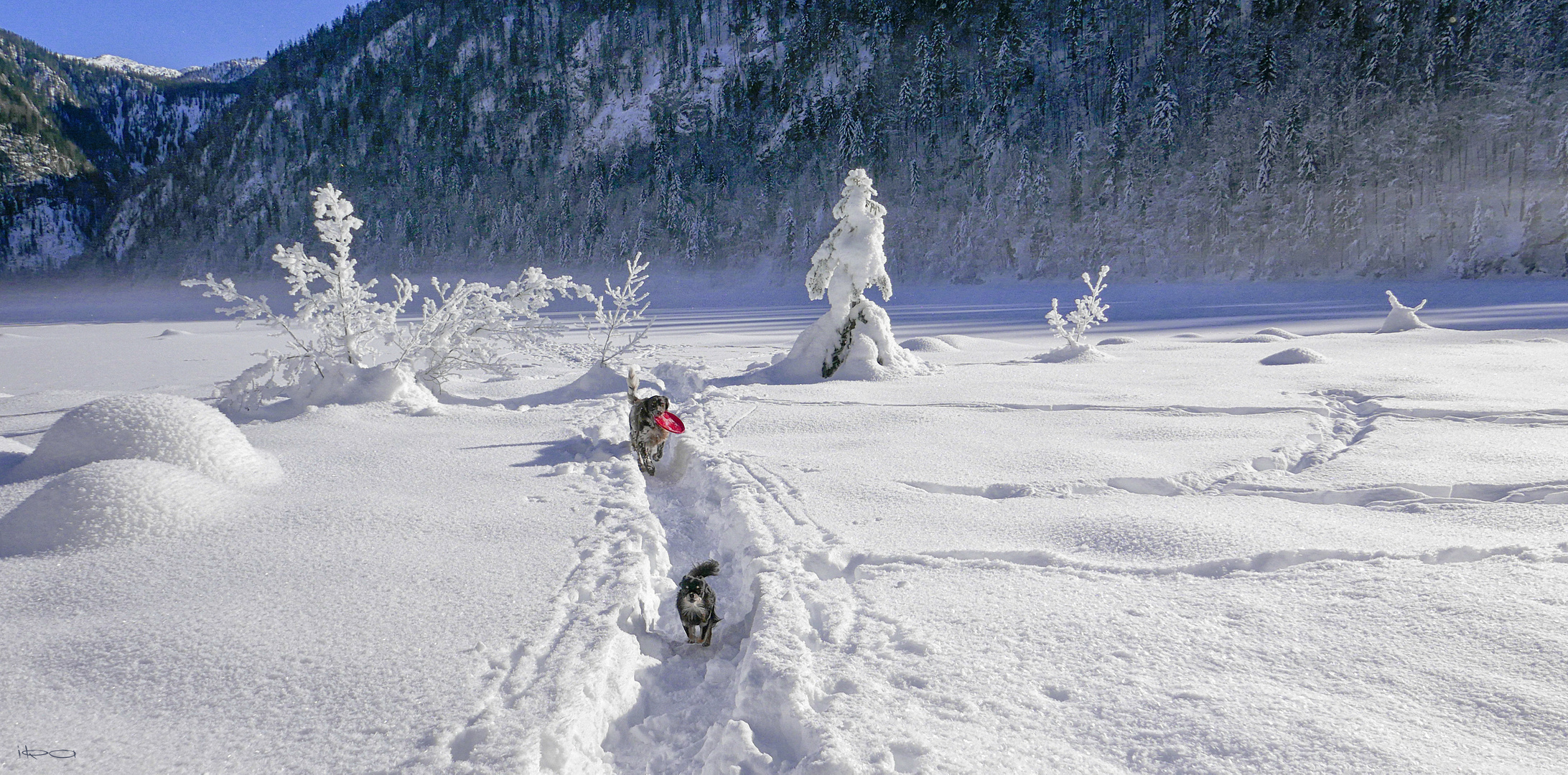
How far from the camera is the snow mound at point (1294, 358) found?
37.0ft

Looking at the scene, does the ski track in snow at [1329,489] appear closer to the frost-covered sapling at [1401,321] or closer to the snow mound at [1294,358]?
the snow mound at [1294,358]

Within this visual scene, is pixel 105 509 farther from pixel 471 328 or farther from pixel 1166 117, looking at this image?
pixel 1166 117

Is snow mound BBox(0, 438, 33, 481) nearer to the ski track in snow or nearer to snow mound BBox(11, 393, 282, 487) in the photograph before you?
snow mound BBox(11, 393, 282, 487)

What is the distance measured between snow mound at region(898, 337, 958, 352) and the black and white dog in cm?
1272

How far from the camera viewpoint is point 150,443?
493 cm

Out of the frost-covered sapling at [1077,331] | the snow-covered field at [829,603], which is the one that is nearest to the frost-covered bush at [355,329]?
the snow-covered field at [829,603]

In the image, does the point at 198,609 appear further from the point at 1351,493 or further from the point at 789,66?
the point at 789,66

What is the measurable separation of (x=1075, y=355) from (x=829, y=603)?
10.9m

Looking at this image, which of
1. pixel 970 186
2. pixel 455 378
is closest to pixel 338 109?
pixel 970 186

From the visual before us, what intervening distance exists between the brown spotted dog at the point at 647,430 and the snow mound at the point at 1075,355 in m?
9.04

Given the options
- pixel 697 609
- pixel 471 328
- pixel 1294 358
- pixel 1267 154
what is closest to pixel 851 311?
pixel 471 328

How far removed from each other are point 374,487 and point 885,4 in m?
72.8

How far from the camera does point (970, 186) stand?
56.6 meters
